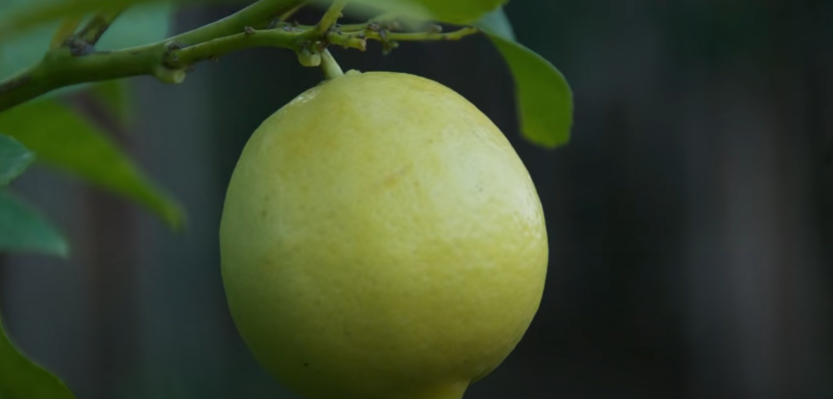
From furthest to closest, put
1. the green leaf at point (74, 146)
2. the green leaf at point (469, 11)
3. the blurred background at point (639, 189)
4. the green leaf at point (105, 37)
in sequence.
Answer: the blurred background at point (639, 189), the green leaf at point (74, 146), the green leaf at point (105, 37), the green leaf at point (469, 11)

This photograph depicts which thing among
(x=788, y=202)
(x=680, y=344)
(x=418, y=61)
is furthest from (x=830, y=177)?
(x=418, y=61)

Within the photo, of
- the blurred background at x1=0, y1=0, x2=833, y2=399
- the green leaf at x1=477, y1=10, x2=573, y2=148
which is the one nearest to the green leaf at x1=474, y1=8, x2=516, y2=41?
the green leaf at x1=477, y1=10, x2=573, y2=148

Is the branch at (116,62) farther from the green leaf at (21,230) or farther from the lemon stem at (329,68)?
the green leaf at (21,230)

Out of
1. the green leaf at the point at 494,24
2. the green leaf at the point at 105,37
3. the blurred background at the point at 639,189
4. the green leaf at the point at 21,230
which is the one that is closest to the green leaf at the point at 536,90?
the green leaf at the point at 494,24

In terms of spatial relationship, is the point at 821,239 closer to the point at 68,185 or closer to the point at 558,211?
the point at 558,211

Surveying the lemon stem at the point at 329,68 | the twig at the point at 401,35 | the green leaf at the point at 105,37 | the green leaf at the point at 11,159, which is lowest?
the green leaf at the point at 105,37

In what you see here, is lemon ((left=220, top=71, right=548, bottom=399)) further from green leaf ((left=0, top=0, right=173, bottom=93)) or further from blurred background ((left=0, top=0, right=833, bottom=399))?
blurred background ((left=0, top=0, right=833, bottom=399))
